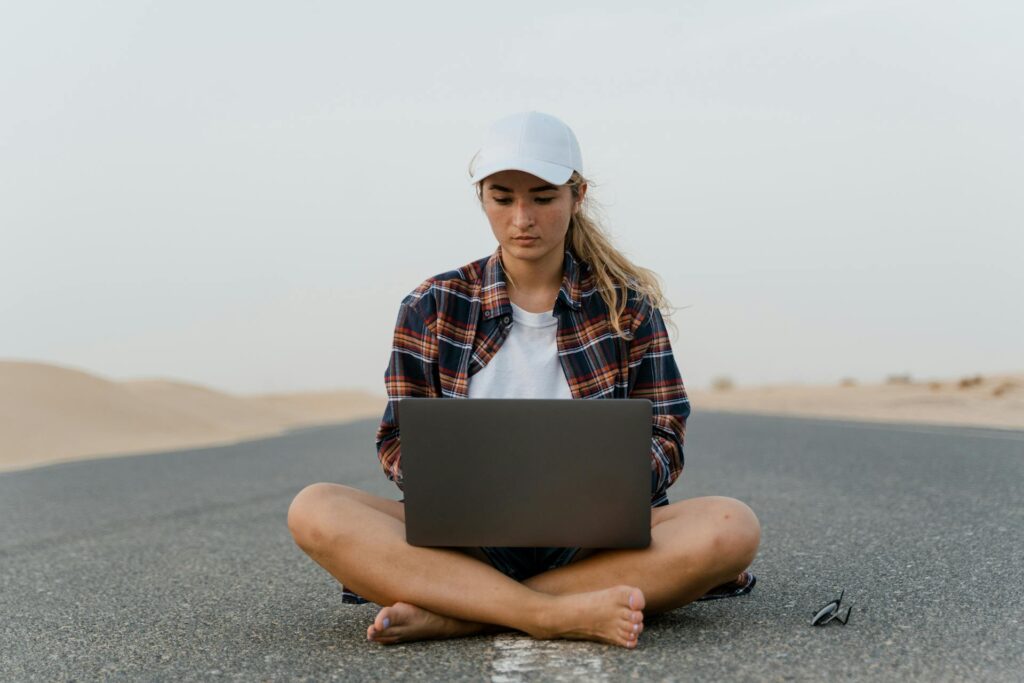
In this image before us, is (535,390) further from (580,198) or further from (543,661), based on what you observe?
(543,661)

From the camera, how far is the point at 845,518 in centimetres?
593

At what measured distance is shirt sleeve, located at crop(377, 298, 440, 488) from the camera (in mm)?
3426

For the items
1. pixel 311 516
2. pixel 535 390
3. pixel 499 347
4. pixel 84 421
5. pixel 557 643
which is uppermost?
pixel 499 347

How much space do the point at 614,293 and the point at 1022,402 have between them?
1859 cm

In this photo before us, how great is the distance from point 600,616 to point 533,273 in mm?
1121

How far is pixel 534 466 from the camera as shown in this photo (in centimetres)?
288

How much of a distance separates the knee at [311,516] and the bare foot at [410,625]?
313mm

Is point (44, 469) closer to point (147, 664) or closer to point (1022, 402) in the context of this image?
point (147, 664)

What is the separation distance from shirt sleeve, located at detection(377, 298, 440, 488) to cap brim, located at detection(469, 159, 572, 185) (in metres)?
0.53

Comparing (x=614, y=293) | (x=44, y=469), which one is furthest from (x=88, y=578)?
→ (x=44, y=469)

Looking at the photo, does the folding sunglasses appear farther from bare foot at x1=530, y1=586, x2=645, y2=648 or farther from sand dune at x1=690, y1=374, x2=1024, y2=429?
sand dune at x1=690, y1=374, x2=1024, y2=429

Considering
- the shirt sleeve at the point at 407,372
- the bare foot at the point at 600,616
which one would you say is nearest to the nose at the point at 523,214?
the shirt sleeve at the point at 407,372

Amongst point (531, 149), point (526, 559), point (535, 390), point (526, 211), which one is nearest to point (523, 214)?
point (526, 211)

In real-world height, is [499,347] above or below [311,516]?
above
